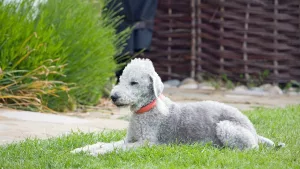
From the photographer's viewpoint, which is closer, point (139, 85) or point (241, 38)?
point (139, 85)

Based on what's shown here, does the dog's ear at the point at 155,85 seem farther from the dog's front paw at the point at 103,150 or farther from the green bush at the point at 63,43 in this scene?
the green bush at the point at 63,43

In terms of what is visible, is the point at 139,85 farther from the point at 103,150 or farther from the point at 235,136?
the point at 235,136

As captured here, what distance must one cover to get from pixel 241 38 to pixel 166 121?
681 cm

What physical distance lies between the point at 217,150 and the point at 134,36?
5.89 meters

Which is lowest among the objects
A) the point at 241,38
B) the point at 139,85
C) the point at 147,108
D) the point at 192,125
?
the point at 192,125

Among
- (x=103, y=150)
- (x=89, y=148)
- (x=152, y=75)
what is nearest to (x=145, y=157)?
(x=103, y=150)

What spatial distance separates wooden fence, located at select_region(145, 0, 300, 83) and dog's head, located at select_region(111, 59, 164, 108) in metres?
6.75

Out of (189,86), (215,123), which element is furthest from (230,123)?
(189,86)

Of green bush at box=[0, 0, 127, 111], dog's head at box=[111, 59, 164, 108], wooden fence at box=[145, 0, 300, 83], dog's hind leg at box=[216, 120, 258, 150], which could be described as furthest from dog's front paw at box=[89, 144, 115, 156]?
wooden fence at box=[145, 0, 300, 83]

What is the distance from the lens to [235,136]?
532cm

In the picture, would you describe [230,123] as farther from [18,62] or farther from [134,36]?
[134,36]

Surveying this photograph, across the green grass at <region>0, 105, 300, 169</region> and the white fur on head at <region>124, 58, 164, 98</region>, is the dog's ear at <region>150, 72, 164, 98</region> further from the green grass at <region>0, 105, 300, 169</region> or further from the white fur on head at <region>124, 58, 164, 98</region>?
the green grass at <region>0, 105, 300, 169</region>

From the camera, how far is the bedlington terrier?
5.30m

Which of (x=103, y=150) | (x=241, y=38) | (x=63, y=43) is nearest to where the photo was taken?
(x=103, y=150)
